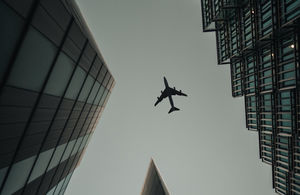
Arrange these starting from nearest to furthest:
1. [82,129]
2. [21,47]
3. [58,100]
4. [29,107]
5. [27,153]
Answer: [21,47] < [29,107] < [27,153] < [58,100] < [82,129]

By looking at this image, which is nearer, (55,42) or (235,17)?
(55,42)

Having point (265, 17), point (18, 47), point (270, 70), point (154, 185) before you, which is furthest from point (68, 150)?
point (154, 185)

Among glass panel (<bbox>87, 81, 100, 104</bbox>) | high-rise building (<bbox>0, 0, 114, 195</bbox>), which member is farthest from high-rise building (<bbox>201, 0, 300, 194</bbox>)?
high-rise building (<bbox>0, 0, 114, 195</bbox>)

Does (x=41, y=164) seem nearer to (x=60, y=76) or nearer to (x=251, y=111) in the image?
(x=60, y=76)

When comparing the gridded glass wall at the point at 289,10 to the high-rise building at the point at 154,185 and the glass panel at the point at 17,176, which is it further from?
the high-rise building at the point at 154,185

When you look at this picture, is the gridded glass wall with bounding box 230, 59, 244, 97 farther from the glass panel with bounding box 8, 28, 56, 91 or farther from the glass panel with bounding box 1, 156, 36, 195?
the glass panel with bounding box 1, 156, 36, 195

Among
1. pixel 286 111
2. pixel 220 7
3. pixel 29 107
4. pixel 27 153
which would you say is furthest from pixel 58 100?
pixel 220 7

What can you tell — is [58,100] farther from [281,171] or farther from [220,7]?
[281,171]
